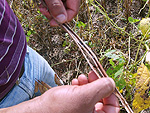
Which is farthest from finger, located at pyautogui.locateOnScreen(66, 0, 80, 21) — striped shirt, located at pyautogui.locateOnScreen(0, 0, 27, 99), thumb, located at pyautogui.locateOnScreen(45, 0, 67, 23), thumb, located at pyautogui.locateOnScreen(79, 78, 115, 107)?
thumb, located at pyautogui.locateOnScreen(79, 78, 115, 107)

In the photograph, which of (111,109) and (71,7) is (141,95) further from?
(71,7)

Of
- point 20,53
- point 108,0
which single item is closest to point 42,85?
point 20,53

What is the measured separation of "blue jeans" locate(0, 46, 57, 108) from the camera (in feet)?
2.33

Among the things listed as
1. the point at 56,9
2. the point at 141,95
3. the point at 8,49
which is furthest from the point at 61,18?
the point at 141,95

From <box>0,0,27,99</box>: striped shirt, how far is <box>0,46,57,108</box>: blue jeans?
40mm

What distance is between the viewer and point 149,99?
0.88m

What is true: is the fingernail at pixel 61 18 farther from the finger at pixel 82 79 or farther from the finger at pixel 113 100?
the finger at pixel 113 100

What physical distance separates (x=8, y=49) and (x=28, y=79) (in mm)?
→ 196

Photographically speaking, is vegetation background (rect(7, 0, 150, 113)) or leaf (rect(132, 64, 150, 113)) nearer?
leaf (rect(132, 64, 150, 113))

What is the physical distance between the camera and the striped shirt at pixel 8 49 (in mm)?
602

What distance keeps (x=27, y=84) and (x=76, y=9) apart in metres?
0.45

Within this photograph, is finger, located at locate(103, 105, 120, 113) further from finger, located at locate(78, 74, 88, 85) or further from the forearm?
the forearm

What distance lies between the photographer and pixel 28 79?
763 mm

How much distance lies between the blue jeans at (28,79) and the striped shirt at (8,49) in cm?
4
